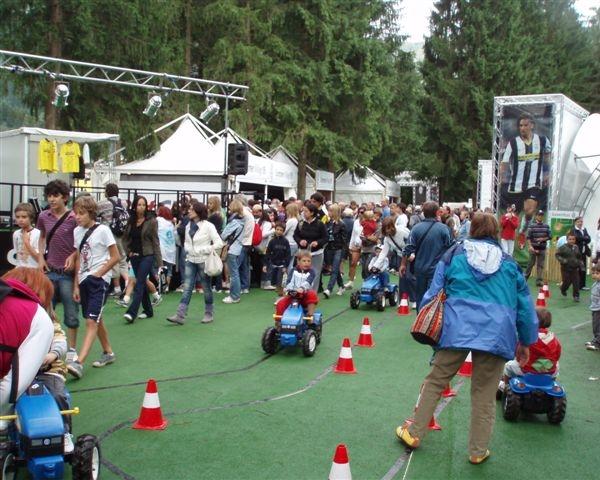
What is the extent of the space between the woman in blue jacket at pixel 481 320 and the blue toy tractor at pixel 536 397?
96 centimetres

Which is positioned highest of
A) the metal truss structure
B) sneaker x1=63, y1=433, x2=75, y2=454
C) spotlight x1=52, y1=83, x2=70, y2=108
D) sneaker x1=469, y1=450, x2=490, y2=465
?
the metal truss structure

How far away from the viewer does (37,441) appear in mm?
3652

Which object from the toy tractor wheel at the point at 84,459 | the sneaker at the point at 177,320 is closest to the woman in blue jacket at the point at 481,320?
the toy tractor wheel at the point at 84,459

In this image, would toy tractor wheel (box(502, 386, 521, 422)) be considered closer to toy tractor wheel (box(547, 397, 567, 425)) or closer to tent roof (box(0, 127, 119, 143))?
toy tractor wheel (box(547, 397, 567, 425))

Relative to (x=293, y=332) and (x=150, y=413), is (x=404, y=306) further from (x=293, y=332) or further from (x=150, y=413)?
(x=150, y=413)

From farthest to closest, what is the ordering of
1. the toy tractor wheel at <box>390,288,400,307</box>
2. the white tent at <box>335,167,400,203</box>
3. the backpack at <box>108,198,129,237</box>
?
the white tent at <box>335,167,400,203</box> < the toy tractor wheel at <box>390,288,400,307</box> < the backpack at <box>108,198,129,237</box>

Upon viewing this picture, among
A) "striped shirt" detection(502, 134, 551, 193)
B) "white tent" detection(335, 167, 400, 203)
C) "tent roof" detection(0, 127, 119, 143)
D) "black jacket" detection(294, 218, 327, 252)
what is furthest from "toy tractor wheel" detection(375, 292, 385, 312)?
"white tent" detection(335, 167, 400, 203)

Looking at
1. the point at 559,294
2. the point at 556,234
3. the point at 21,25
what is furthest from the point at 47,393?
the point at 21,25

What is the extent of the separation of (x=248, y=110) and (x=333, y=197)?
7.16 m

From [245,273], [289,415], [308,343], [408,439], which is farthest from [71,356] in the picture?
[245,273]

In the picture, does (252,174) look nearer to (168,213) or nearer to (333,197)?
(168,213)

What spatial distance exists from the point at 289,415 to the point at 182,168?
1598cm

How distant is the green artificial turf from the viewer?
4750mm

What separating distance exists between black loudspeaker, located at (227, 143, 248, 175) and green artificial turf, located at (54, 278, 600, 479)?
8.47 meters
